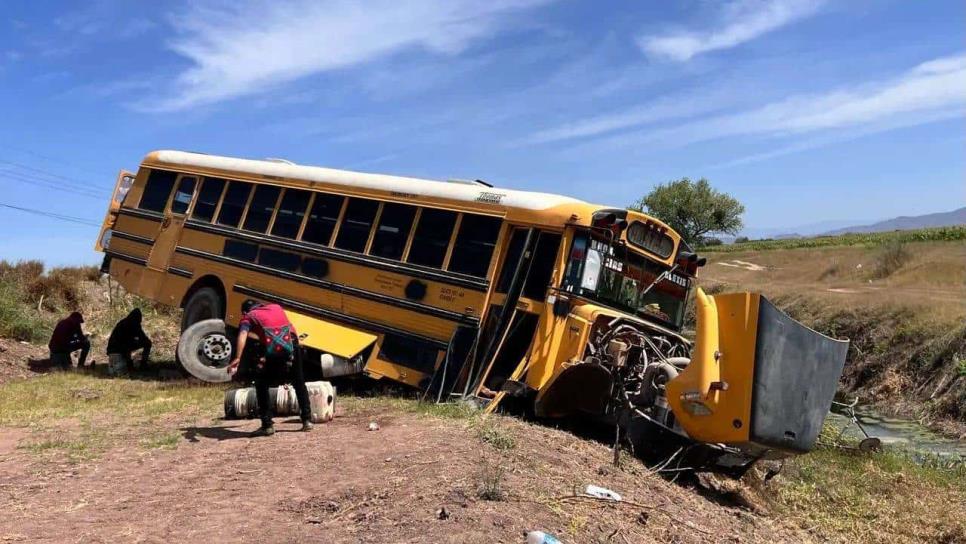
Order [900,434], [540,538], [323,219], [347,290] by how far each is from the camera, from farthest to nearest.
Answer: [900,434] → [323,219] → [347,290] → [540,538]

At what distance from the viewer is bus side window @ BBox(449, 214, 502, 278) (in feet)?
31.0

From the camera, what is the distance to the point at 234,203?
39.3ft

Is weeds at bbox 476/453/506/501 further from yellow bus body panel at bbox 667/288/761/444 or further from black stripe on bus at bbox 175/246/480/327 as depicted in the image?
black stripe on bus at bbox 175/246/480/327

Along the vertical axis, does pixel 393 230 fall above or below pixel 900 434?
above

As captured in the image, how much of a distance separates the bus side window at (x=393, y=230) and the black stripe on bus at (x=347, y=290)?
0.54 metres

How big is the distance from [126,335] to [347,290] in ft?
14.6

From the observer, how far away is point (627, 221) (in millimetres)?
9234

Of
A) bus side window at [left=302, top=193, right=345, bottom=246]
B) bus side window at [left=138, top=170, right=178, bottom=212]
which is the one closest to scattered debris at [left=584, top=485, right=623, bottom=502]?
bus side window at [left=302, top=193, right=345, bottom=246]

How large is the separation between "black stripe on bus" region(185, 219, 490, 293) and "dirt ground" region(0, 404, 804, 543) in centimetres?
210

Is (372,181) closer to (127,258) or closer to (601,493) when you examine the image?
(127,258)

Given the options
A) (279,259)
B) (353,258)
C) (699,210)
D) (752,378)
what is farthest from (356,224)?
(699,210)

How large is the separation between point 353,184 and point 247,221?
196cm

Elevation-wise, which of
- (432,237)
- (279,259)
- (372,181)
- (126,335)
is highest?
(372,181)

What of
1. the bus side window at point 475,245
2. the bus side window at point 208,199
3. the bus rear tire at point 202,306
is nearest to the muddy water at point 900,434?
the bus side window at point 475,245
